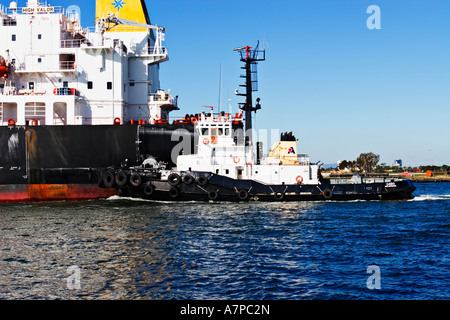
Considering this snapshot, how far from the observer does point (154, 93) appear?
30094 mm

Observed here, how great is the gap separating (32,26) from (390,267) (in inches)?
993

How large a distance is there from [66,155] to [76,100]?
11.7 feet

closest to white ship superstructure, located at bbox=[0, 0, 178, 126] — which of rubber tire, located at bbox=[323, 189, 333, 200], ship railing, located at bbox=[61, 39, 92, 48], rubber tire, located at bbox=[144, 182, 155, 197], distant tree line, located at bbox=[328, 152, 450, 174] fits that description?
ship railing, located at bbox=[61, 39, 92, 48]

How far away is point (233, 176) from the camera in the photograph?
24688 millimetres

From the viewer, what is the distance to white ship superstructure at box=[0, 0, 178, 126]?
88.5ft

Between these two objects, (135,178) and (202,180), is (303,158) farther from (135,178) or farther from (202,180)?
(135,178)

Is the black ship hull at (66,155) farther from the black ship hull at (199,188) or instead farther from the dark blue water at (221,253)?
the dark blue water at (221,253)

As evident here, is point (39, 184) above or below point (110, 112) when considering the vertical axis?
below

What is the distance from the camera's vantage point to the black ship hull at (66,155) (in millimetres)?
25344

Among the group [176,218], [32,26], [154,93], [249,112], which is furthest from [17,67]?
[176,218]

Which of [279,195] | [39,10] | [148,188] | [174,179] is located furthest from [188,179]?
[39,10]

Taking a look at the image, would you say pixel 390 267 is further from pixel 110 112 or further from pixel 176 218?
pixel 110 112

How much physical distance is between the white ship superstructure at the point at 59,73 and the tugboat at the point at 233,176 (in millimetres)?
4536

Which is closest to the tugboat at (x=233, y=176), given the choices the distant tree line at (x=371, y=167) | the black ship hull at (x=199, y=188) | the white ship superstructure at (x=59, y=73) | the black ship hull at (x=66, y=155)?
the black ship hull at (x=199, y=188)
